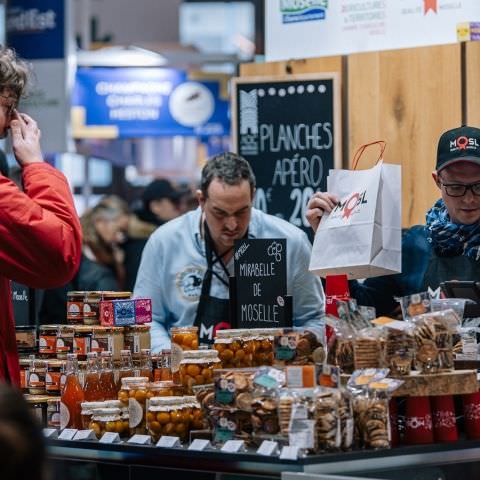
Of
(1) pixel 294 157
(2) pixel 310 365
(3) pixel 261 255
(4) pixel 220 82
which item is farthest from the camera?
(4) pixel 220 82

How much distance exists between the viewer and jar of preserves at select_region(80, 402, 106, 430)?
3.47 metres

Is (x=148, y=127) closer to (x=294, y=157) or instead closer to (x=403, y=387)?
(x=294, y=157)

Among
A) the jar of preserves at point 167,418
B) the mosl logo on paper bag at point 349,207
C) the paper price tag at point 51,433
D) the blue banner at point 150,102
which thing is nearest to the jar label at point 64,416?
the paper price tag at point 51,433

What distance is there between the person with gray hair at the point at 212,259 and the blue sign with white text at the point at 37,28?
4.47 metres

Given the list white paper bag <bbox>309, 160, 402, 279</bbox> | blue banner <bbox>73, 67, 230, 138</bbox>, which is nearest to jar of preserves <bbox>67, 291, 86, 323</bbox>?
white paper bag <bbox>309, 160, 402, 279</bbox>

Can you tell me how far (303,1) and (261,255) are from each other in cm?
241

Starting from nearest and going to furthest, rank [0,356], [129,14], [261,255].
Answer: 1. [0,356]
2. [261,255]
3. [129,14]

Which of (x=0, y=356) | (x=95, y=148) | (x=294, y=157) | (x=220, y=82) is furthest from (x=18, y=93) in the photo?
(x=95, y=148)

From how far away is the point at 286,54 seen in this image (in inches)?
239

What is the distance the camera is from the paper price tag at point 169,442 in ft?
10.5

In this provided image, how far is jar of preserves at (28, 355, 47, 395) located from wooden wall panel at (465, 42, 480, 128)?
100 inches

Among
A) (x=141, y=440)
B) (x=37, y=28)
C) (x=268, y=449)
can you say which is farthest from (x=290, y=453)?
(x=37, y=28)

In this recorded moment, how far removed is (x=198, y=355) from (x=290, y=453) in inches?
25.6

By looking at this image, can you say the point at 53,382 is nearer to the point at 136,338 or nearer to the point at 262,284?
the point at 136,338
